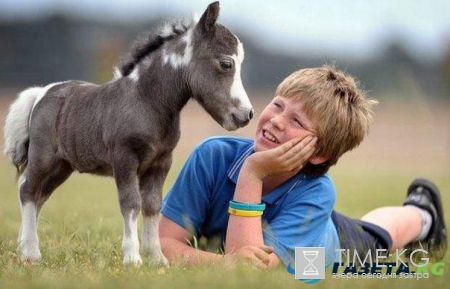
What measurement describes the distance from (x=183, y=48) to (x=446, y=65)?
61.3 feet

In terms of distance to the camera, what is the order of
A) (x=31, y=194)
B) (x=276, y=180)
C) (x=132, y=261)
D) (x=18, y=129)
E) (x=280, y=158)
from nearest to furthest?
(x=132, y=261) → (x=280, y=158) → (x=276, y=180) → (x=31, y=194) → (x=18, y=129)

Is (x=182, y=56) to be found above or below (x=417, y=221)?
above

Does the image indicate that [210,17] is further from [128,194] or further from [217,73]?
[128,194]

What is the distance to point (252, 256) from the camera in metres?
4.24

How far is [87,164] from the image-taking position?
472 centimetres

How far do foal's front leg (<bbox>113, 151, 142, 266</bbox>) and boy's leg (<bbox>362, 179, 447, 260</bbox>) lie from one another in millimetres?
2268

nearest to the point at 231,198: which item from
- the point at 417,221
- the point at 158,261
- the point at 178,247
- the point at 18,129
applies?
the point at 178,247

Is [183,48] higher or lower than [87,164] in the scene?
higher

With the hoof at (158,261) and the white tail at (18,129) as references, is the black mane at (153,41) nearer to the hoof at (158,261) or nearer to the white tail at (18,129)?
the white tail at (18,129)

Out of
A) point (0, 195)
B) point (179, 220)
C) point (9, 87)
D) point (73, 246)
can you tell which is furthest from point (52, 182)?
point (9, 87)

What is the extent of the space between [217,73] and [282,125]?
529 millimetres

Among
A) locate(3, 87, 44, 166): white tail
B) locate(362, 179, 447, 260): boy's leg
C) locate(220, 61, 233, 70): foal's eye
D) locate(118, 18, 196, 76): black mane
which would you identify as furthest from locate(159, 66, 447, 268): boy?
locate(3, 87, 44, 166): white tail

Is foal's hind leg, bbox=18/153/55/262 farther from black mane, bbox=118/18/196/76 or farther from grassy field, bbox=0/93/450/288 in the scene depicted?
black mane, bbox=118/18/196/76

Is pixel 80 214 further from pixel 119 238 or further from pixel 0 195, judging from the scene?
pixel 0 195
